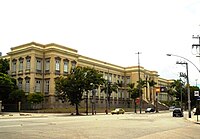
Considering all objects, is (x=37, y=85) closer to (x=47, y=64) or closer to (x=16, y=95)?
(x=47, y=64)

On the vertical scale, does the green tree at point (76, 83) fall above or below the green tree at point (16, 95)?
above

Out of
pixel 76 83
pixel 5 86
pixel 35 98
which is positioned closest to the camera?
pixel 76 83

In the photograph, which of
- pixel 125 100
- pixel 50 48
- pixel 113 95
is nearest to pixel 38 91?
pixel 50 48

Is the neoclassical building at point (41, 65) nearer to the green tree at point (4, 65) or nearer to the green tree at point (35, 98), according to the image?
the green tree at point (4, 65)

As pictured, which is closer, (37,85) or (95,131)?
(95,131)

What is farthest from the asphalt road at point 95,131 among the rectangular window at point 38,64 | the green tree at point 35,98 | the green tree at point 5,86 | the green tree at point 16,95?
the rectangular window at point 38,64

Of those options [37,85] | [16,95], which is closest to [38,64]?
[37,85]

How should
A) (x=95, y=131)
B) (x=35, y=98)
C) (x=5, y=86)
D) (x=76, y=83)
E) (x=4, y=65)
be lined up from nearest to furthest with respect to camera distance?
(x=95, y=131) → (x=76, y=83) → (x=35, y=98) → (x=5, y=86) → (x=4, y=65)

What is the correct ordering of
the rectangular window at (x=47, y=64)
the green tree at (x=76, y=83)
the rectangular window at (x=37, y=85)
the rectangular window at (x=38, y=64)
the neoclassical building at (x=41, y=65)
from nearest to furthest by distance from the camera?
the green tree at (x=76, y=83), the neoclassical building at (x=41, y=65), the rectangular window at (x=37, y=85), the rectangular window at (x=38, y=64), the rectangular window at (x=47, y=64)

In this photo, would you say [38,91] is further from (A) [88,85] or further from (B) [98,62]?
(B) [98,62]

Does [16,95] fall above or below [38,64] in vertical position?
below

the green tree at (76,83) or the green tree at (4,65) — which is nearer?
the green tree at (76,83)

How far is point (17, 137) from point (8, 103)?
204ft

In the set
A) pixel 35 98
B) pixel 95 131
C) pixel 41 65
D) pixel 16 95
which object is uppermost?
pixel 41 65
